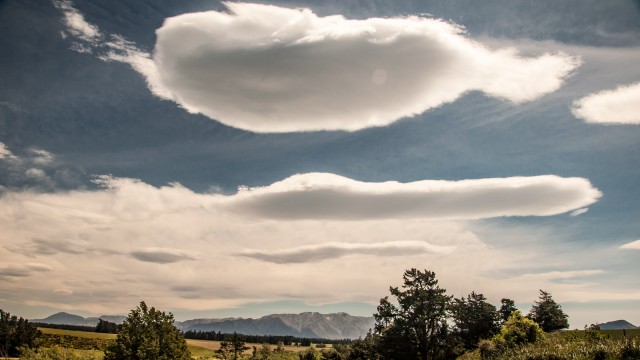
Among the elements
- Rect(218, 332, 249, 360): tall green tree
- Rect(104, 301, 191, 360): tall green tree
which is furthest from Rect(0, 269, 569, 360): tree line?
Rect(218, 332, 249, 360): tall green tree

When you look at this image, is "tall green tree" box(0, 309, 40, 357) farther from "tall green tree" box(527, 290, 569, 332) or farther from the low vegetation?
"tall green tree" box(527, 290, 569, 332)

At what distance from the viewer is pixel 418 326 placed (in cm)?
5781

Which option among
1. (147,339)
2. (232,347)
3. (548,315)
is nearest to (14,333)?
(232,347)

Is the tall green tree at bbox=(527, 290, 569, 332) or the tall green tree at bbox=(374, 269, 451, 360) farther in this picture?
the tall green tree at bbox=(527, 290, 569, 332)

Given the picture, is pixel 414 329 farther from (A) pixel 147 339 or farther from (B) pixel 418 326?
(A) pixel 147 339

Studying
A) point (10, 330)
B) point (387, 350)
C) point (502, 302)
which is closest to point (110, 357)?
point (387, 350)

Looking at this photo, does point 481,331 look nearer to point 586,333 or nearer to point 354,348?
point 354,348

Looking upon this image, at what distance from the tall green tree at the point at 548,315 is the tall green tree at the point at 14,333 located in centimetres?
11372

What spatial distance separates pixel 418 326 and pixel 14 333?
100 metres

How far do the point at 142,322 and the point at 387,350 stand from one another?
38962 mm

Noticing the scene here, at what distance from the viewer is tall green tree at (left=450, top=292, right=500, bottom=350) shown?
75.9 m

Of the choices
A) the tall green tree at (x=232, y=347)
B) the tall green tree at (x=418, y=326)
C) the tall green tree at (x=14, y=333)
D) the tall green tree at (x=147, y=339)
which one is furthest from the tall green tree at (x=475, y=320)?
the tall green tree at (x=14, y=333)

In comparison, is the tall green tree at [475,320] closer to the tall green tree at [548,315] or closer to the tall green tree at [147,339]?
the tall green tree at [548,315]

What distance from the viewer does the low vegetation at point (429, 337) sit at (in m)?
26.8
